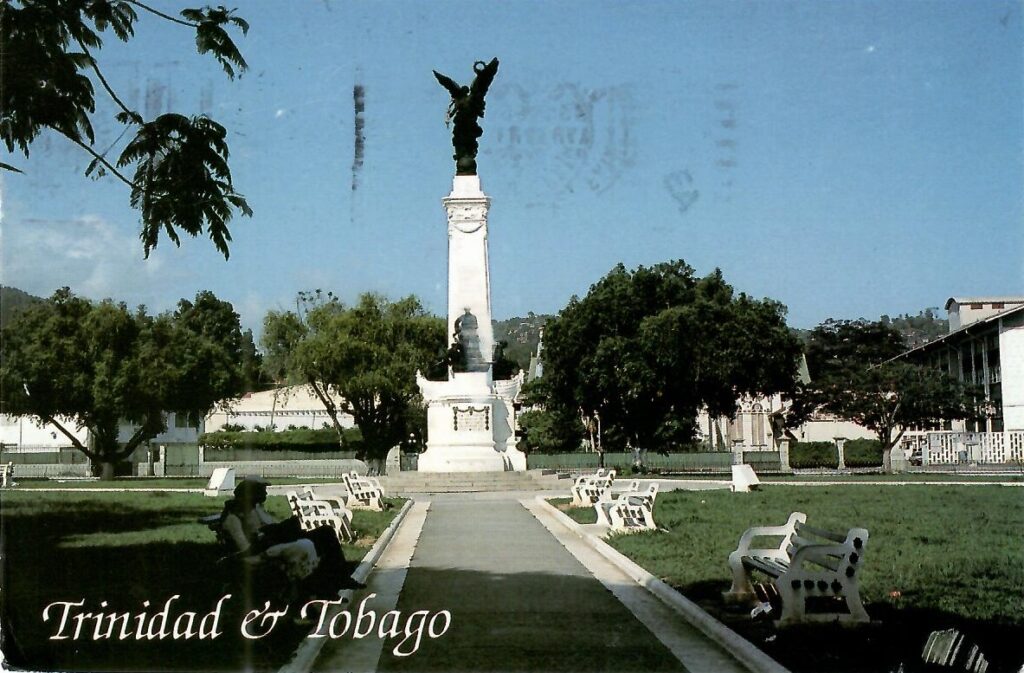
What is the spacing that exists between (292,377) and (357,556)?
4227 centimetres

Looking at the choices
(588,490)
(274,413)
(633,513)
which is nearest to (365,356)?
(274,413)

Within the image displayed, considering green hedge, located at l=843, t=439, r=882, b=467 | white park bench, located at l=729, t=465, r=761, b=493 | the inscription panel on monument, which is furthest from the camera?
green hedge, located at l=843, t=439, r=882, b=467

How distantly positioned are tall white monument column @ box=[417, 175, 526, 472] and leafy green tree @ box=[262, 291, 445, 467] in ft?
62.2

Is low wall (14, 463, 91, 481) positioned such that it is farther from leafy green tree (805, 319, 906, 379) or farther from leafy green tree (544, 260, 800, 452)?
leafy green tree (805, 319, 906, 379)

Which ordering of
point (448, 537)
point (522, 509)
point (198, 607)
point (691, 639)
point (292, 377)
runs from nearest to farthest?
point (691, 639)
point (198, 607)
point (448, 537)
point (522, 509)
point (292, 377)

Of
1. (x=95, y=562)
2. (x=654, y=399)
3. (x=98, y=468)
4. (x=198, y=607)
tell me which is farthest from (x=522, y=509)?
(x=98, y=468)

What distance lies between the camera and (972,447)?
44.7 metres

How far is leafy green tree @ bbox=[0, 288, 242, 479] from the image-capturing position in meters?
40.2

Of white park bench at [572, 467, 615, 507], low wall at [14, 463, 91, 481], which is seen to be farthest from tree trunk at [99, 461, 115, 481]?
white park bench at [572, 467, 615, 507]

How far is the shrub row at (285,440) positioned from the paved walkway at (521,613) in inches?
1629

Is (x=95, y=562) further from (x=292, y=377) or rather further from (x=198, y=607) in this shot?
(x=292, y=377)

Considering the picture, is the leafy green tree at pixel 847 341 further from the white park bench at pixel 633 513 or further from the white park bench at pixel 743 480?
the white park bench at pixel 633 513

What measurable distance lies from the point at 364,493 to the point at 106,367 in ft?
74.5

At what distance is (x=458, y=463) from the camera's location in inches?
1251
